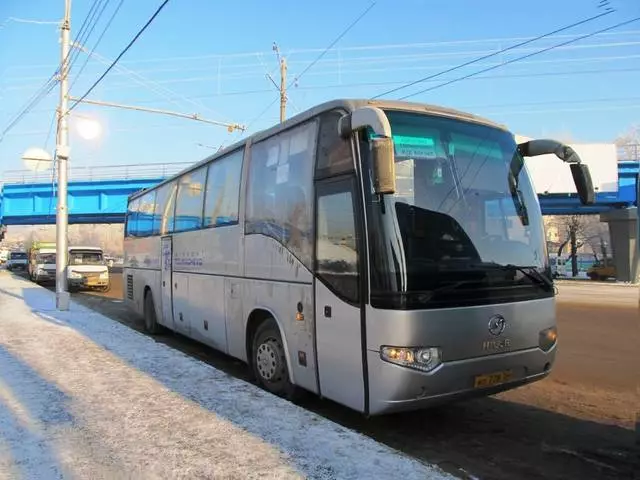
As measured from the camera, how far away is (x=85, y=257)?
84.3 feet

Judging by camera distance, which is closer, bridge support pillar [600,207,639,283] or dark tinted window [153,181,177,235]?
dark tinted window [153,181,177,235]

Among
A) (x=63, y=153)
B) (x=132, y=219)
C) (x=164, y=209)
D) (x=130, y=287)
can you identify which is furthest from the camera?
(x=63, y=153)

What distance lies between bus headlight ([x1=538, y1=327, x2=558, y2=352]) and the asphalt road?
80 centimetres

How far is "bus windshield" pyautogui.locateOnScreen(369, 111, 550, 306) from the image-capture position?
458 cm

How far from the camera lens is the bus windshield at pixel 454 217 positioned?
4582 mm

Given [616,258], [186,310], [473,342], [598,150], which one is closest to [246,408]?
[473,342]

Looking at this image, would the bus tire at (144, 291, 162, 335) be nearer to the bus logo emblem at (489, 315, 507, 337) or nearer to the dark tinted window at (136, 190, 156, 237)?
the dark tinted window at (136, 190, 156, 237)

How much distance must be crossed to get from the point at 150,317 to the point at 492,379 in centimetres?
885

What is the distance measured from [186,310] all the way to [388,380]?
228 inches

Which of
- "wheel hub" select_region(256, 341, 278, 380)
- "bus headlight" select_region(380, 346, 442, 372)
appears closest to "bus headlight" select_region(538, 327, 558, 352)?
"bus headlight" select_region(380, 346, 442, 372)

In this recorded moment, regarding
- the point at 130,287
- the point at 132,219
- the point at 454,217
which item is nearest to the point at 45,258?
the point at 132,219

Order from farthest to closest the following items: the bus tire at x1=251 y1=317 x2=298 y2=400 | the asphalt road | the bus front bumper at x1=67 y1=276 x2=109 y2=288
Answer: the bus front bumper at x1=67 y1=276 x2=109 y2=288 < the bus tire at x1=251 y1=317 x2=298 y2=400 < the asphalt road

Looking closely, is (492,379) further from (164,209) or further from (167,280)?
(164,209)

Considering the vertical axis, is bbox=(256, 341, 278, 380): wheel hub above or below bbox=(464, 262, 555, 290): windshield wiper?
below
